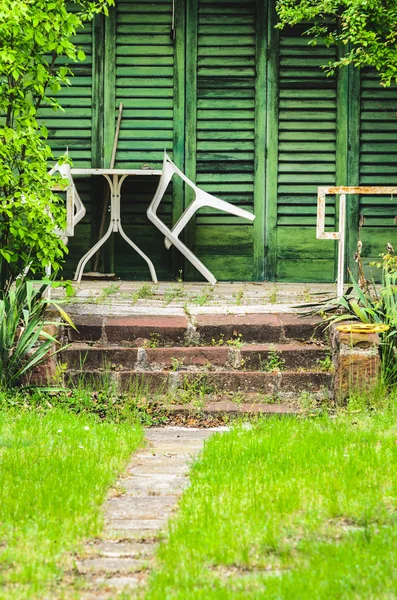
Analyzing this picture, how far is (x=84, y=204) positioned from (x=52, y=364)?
3.56 meters

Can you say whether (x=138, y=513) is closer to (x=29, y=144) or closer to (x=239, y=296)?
(x=29, y=144)

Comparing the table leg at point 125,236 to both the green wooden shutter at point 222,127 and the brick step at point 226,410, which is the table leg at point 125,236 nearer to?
the green wooden shutter at point 222,127

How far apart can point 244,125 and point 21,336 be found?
4.13 meters

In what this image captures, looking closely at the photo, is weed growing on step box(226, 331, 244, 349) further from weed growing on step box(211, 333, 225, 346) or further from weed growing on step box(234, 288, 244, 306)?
weed growing on step box(234, 288, 244, 306)

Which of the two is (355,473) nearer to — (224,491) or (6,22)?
(224,491)

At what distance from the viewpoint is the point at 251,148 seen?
927cm

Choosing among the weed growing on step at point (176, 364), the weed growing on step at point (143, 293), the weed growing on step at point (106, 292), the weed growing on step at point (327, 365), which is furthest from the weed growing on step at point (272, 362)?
the weed growing on step at point (106, 292)

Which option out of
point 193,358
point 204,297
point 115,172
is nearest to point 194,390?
point 193,358

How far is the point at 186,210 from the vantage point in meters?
8.70

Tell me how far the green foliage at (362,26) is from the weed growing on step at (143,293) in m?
2.49

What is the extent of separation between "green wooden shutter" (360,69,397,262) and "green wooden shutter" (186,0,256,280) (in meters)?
1.07

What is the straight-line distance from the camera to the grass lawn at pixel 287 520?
3051 mm

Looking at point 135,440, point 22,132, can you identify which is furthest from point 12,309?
point 135,440

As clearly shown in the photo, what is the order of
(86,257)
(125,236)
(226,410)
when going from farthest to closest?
(125,236), (86,257), (226,410)
